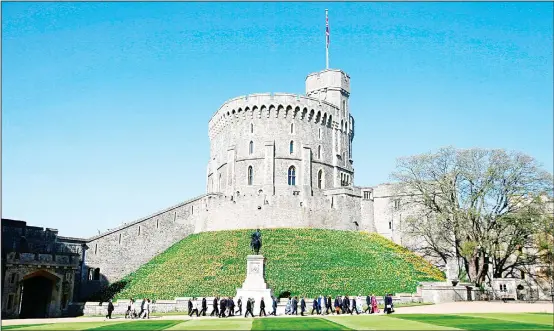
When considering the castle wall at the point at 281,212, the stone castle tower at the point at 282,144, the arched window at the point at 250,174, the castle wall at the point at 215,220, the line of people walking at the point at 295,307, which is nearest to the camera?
the line of people walking at the point at 295,307

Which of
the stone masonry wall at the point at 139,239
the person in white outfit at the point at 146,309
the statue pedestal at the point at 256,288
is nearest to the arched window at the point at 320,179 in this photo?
the stone masonry wall at the point at 139,239

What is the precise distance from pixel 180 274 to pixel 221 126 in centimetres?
3049

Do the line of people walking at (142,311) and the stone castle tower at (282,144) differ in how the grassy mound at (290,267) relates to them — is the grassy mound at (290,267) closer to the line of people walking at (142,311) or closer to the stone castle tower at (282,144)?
the line of people walking at (142,311)

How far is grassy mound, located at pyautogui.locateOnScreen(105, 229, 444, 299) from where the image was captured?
39.8 meters

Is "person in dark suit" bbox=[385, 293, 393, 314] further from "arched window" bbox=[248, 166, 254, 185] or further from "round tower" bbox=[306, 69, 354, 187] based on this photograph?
"round tower" bbox=[306, 69, 354, 187]

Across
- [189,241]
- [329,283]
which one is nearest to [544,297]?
[329,283]

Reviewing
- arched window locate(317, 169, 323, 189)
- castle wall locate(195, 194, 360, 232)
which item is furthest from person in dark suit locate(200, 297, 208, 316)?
arched window locate(317, 169, 323, 189)

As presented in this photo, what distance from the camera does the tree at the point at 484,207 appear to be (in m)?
41.1

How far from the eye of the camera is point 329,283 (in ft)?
130

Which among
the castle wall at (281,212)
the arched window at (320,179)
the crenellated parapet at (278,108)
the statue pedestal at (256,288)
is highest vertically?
the crenellated parapet at (278,108)

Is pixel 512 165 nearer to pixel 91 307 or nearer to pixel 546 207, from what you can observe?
pixel 546 207

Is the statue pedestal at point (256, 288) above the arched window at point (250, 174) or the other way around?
the other way around

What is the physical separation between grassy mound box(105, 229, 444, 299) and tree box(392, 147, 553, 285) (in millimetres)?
5029

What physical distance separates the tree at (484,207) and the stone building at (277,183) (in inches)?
410
